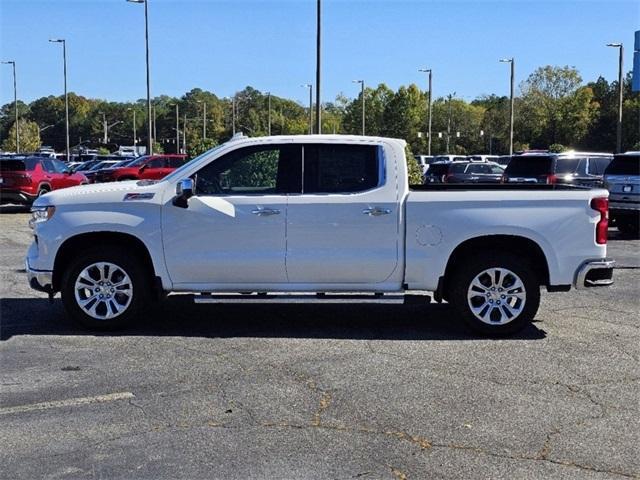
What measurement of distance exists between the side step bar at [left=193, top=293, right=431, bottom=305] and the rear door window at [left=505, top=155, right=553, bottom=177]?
13.1 metres

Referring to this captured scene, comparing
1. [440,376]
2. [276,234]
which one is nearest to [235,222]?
[276,234]

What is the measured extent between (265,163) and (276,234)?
0.76 m

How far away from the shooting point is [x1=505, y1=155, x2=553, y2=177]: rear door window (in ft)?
64.3

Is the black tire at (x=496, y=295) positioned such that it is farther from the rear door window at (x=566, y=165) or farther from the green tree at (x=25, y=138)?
the green tree at (x=25, y=138)

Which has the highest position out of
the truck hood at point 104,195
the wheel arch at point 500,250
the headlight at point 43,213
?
the truck hood at point 104,195

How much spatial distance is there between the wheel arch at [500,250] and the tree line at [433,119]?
1874 inches

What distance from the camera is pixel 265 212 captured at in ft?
24.4

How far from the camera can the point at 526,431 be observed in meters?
4.99

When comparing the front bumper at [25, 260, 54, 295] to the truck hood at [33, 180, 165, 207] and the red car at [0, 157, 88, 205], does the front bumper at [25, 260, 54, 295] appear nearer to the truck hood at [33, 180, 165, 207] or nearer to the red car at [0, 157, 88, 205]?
the truck hood at [33, 180, 165, 207]

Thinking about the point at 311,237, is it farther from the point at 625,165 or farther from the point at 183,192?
the point at 625,165

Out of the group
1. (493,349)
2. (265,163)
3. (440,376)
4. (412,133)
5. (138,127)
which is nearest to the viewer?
(440,376)

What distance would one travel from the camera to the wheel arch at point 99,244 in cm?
759

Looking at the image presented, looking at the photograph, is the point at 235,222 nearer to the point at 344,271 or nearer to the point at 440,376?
the point at 344,271

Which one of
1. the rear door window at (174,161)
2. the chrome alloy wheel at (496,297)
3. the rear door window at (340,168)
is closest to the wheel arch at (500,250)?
the chrome alloy wheel at (496,297)
